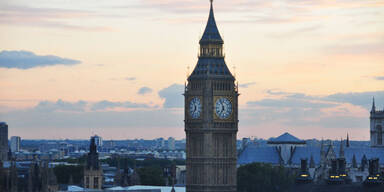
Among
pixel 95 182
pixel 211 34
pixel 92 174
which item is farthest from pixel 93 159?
pixel 211 34

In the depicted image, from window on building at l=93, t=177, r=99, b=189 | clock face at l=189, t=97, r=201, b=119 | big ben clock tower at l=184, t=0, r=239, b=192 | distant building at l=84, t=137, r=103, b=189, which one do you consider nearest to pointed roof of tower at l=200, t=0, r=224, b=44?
big ben clock tower at l=184, t=0, r=239, b=192

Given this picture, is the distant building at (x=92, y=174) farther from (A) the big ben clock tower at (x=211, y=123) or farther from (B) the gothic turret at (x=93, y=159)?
(A) the big ben clock tower at (x=211, y=123)

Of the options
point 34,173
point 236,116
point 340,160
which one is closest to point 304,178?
point 340,160

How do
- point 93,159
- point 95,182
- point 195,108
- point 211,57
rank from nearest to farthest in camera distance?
point 195,108, point 211,57, point 95,182, point 93,159

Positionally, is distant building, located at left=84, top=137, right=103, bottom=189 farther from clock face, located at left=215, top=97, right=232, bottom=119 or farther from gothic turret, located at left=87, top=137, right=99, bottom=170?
clock face, located at left=215, top=97, right=232, bottom=119

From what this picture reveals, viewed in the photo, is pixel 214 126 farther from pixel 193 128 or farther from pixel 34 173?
pixel 34 173

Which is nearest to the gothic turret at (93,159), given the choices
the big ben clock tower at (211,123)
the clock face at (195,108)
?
the big ben clock tower at (211,123)

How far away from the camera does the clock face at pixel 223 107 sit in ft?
475

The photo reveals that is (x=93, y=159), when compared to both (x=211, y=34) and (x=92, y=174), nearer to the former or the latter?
(x=92, y=174)

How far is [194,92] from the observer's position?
478ft

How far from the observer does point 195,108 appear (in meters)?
146

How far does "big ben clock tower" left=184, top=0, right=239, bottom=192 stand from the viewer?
143625mm

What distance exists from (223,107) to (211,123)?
243 cm

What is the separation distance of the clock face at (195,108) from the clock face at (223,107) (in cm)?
202
